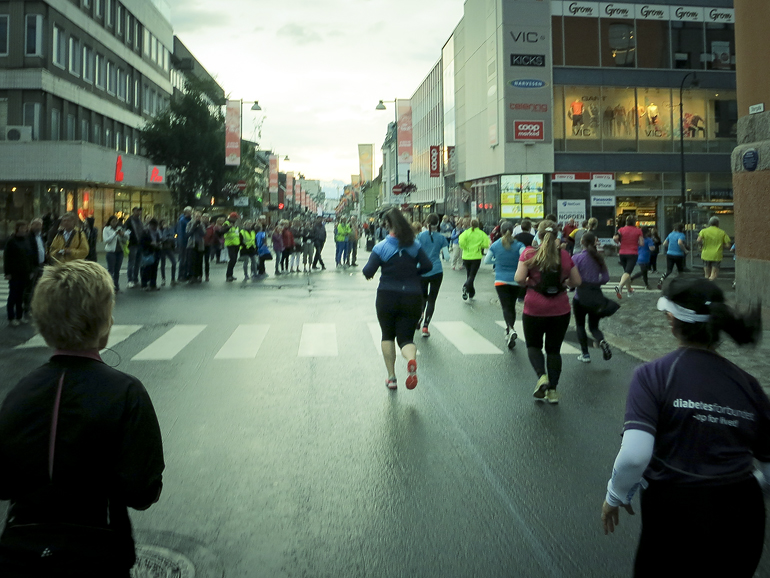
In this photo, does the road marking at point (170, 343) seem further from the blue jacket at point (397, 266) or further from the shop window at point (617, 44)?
the shop window at point (617, 44)

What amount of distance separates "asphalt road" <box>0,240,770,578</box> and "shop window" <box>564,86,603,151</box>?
106ft

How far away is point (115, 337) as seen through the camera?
1295cm

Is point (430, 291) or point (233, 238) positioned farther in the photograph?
point (233, 238)

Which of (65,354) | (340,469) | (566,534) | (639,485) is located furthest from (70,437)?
(340,469)

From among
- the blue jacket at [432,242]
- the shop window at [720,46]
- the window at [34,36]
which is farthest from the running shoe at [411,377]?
the shop window at [720,46]

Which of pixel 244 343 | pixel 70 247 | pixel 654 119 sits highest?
pixel 654 119

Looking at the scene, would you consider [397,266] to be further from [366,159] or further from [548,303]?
[366,159]

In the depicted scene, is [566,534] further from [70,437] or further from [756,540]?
[70,437]

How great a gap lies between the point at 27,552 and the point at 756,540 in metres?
2.26

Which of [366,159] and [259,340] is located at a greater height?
[366,159]

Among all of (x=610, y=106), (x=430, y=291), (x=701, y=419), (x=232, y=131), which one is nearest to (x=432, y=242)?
(x=430, y=291)

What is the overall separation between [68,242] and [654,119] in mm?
34925

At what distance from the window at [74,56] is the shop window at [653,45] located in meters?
27.3

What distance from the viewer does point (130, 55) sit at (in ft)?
161
